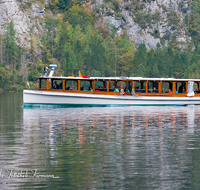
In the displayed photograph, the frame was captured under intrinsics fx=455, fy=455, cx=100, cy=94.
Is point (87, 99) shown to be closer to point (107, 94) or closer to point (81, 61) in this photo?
point (107, 94)

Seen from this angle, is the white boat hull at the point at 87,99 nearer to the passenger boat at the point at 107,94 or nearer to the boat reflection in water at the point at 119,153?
the passenger boat at the point at 107,94

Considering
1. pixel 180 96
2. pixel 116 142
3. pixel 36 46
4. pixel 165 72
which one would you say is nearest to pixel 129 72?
pixel 165 72

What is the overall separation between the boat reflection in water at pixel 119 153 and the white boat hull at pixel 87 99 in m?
21.0

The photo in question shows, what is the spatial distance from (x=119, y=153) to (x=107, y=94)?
36.2 meters

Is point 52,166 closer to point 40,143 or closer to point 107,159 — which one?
point 107,159

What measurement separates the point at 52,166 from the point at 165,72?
159 meters

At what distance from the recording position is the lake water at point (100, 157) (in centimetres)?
1581

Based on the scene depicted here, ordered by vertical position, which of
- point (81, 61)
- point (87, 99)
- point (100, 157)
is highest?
point (81, 61)

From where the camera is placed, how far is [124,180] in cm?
1597

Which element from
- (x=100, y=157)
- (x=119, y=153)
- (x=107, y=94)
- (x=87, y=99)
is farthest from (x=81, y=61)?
(x=100, y=157)

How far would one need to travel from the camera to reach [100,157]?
2011cm

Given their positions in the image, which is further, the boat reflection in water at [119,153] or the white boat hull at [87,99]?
the white boat hull at [87,99]

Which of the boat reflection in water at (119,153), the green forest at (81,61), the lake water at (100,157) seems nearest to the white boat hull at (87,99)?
the boat reflection in water at (119,153)

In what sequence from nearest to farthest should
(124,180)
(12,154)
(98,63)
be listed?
(124,180) → (12,154) → (98,63)
